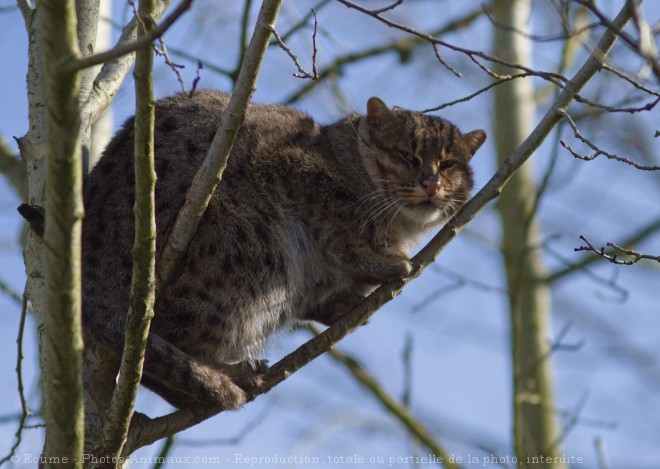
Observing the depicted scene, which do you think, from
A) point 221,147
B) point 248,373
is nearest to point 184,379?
point 248,373

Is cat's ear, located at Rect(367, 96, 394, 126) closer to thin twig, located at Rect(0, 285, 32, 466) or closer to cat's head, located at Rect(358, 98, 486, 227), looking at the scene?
cat's head, located at Rect(358, 98, 486, 227)

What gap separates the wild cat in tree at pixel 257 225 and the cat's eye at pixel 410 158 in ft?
0.04

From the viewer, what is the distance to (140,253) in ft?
10.0

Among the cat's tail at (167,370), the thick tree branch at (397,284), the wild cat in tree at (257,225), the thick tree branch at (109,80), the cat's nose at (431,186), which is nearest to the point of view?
the thick tree branch at (397,284)

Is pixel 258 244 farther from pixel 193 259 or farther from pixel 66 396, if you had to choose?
pixel 66 396

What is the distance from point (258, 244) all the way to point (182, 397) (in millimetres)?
831

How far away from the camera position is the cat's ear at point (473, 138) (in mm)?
5449

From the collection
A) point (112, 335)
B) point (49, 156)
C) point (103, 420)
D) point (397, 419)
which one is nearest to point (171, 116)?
point (112, 335)

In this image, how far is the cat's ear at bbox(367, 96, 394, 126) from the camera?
525cm

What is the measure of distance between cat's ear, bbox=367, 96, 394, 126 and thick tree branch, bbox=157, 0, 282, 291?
79.4 inches

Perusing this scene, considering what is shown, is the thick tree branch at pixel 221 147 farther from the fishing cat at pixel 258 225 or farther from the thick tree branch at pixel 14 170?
the thick tree branch at pixel 14 170

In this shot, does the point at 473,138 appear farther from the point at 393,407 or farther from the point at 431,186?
the point at 393,407

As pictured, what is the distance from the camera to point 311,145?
491cm

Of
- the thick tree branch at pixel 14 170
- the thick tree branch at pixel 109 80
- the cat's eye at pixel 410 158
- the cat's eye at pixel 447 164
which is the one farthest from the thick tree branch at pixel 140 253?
the thick tree branch at pixel 14 170
